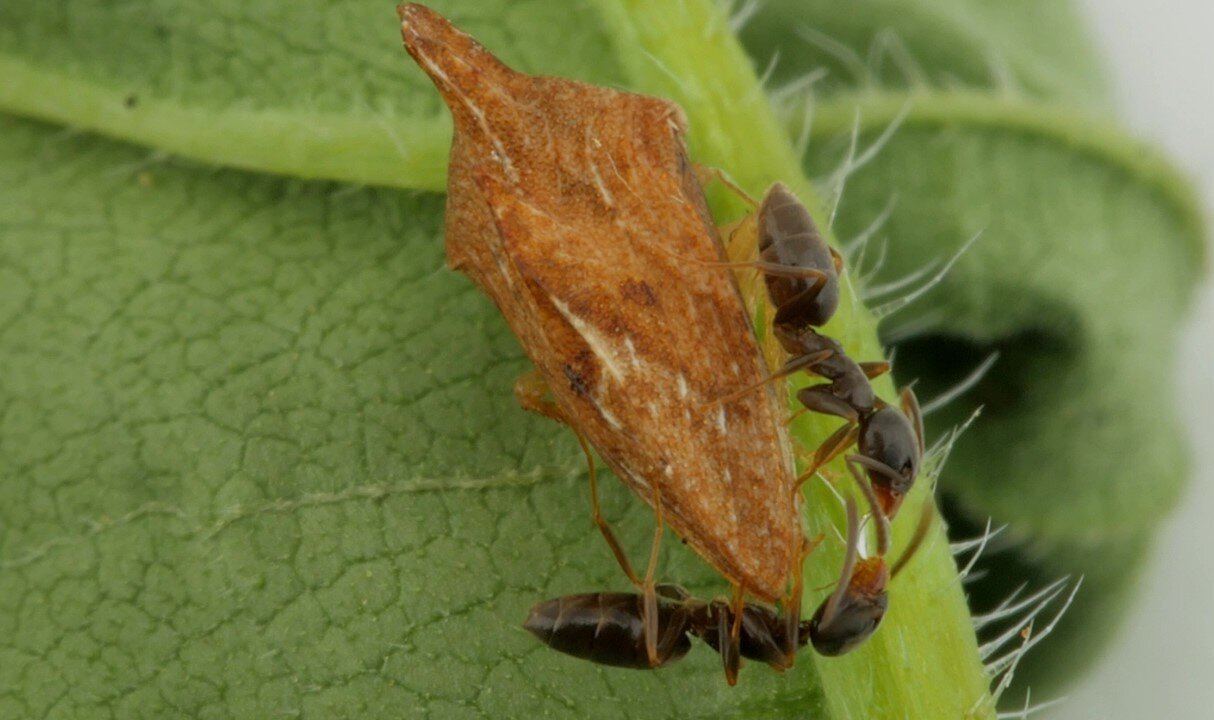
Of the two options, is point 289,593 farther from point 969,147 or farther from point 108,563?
point 969,147

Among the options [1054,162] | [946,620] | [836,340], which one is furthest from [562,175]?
[1054,162]

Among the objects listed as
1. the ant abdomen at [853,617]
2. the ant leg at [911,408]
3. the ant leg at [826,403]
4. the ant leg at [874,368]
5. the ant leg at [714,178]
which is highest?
the ant leg at [714,178]

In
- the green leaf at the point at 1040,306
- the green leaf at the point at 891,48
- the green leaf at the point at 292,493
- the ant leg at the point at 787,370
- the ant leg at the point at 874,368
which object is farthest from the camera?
the green leaf at the point at 891,48

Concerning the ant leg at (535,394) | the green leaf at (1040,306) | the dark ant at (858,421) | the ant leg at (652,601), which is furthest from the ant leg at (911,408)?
the green leaf at (1040,306)

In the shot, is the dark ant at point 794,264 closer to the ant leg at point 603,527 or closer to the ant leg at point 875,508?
the ant leg at point 875,508

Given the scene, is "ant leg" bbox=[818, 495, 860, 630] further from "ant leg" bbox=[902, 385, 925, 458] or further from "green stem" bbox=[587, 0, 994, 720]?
"ant leg" bbox=[902, 385, 925, 458]

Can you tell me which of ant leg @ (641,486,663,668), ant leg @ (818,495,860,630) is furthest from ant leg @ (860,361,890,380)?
ant leg @ (641,486,663,668)
